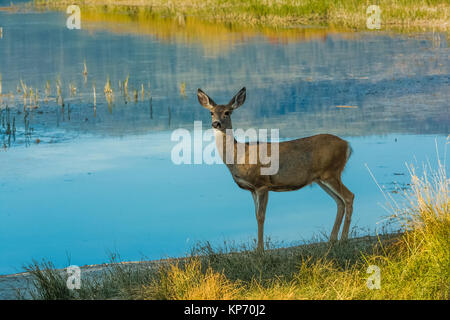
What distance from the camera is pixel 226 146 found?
938 centimetres

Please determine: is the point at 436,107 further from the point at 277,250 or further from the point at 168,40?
the point at 168,40

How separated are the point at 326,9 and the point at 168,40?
761 centimetres

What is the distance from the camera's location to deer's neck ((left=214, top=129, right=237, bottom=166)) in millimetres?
9352

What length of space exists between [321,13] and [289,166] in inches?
1000

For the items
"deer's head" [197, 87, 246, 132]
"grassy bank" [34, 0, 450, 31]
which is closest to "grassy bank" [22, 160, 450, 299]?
"deer's head" [197, 87, 246, 132]

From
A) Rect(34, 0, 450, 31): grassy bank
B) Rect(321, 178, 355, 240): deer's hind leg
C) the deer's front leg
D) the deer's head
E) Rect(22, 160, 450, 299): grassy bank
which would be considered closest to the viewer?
Rect(22, 160, 450, 299): grassy bank

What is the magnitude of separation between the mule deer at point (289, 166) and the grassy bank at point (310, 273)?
0.81 meters

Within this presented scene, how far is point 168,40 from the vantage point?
98.7ft

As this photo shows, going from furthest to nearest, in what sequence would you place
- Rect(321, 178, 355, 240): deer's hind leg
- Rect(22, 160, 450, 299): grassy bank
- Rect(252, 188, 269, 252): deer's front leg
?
1. Rect(321, 178, 355, 240): deer's hind leg
2. Rect(252, 188, 269, 252): deer's front leg
3. Rect(22, 160, 450, 299): grassy bank

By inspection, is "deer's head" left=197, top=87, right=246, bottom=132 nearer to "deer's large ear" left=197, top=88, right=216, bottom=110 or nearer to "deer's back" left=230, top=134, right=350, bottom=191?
"deer's large ear" left=197, top=88, right=216, bottom=110

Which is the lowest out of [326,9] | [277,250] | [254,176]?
[277,250]

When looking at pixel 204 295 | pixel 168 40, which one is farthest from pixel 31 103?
pixel 204 295

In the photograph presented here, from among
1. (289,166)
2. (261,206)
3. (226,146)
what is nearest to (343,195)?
(289,166)

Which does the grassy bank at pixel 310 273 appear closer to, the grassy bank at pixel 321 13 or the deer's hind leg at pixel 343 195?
the deer's hind leg at pixel 343 195
